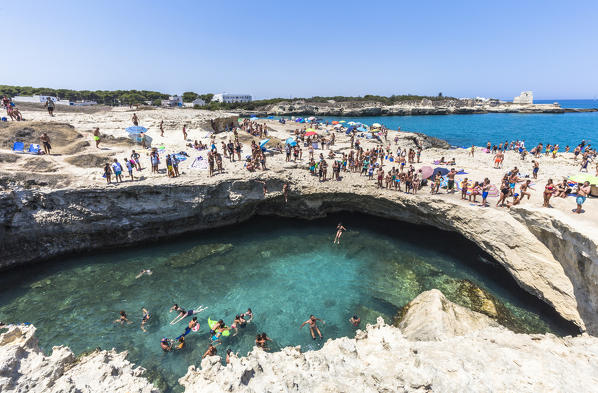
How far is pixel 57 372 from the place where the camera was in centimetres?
664

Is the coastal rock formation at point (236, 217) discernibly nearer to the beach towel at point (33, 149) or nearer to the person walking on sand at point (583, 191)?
the person walking on sand at point (583, 191)

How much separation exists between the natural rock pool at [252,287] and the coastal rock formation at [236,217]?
924 millimetres

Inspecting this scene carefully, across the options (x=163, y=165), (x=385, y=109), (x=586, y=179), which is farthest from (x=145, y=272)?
(x=385, y=109)

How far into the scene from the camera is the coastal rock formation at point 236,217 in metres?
11.9

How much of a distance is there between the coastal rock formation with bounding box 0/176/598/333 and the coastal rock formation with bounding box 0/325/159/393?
32.0 feet

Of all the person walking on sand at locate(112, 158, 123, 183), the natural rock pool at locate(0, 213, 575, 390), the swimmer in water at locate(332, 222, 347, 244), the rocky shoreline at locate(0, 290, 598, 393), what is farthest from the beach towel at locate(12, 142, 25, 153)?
the swimmer in water at locate(332, 222, 347, 244)

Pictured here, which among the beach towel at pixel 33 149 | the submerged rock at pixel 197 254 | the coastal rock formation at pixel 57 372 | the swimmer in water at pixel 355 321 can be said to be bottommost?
the swimmer in water at pixel 355 321

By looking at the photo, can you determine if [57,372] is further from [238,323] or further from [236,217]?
[236,217]

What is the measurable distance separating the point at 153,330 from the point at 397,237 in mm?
14782

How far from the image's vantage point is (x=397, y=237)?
59.0 ft

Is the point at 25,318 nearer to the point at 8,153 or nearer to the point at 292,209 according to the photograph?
the point at 8,153

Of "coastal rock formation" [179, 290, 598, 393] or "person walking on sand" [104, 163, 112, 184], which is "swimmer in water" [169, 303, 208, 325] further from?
"person walking on sand" [104, 163, 112, 184]

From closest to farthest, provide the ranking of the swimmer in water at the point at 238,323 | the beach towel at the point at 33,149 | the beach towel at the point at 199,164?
the swimmer in water at the point at 238,323
the beach towel at the point at 33,149
the beach towel at the point at 199,164

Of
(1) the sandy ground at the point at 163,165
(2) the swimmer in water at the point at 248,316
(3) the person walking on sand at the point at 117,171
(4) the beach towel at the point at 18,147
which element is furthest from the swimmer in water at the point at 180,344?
(4) the beach towel at the point at 18,147
